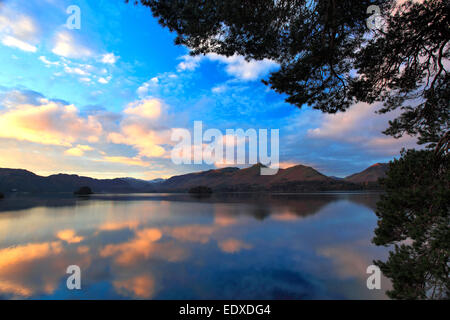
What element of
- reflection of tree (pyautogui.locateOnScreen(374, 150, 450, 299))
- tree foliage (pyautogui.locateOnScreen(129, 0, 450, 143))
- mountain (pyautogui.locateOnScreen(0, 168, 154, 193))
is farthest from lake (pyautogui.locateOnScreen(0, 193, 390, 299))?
mountain (pyautogui.locateOnScreen(0, 168, 154, 193))

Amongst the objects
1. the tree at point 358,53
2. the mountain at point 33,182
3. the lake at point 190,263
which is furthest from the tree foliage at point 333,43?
the mountain at point 33,182

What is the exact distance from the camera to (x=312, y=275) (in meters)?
6.71

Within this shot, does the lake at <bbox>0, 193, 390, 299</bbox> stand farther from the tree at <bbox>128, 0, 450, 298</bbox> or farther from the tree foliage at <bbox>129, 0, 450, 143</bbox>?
the tree foliage at <bbox>129, 0, 450, 143</bbox>

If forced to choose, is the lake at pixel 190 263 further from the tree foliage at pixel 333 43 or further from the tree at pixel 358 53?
the tree foliage at pixel 333 43

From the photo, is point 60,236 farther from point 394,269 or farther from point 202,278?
point 394,269

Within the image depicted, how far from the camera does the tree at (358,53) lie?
15.3 ft

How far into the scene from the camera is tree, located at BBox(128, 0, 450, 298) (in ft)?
15.3

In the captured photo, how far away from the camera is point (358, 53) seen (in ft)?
20.8

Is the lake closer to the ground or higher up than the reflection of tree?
closer to the ground

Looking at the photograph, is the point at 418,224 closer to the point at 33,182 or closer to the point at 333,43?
the point at 333,43
